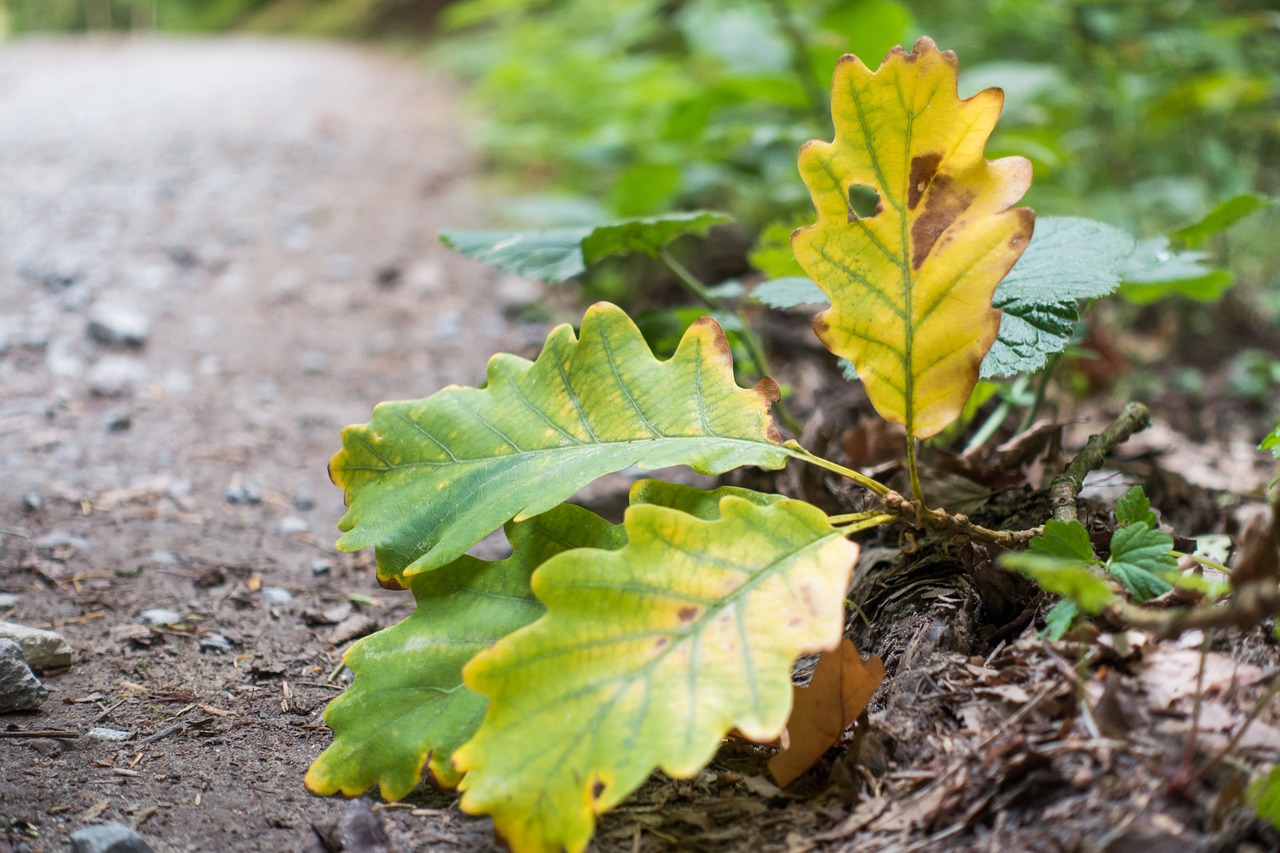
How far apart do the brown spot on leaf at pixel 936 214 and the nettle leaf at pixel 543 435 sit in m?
0.24

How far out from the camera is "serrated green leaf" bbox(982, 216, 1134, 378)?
1106 millimetres

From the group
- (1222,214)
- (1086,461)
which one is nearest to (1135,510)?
(1086,461)

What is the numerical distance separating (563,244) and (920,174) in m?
0.60

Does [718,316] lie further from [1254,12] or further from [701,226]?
[1254,12]

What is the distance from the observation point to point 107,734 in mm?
1077

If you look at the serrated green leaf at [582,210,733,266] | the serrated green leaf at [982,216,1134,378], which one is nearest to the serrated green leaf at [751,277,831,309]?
the serrated green leaf at [582,210,733,266]

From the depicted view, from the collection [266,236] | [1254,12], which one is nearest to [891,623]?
[266,236]

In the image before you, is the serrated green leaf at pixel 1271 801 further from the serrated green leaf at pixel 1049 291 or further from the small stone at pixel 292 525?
the small stone at pixel 292 525

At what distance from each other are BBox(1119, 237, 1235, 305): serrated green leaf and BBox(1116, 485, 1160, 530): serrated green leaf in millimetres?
543

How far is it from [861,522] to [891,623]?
0.20 m

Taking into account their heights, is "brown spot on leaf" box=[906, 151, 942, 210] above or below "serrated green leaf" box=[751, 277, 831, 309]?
above

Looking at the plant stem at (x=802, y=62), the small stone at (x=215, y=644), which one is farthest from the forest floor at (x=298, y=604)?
the plant stem at (x=802, y=62)

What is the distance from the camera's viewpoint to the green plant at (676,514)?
0.84 meters

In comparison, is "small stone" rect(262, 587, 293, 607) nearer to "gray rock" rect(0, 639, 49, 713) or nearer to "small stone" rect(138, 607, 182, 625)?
"small stone" rect(138, 607, 182, 625)
